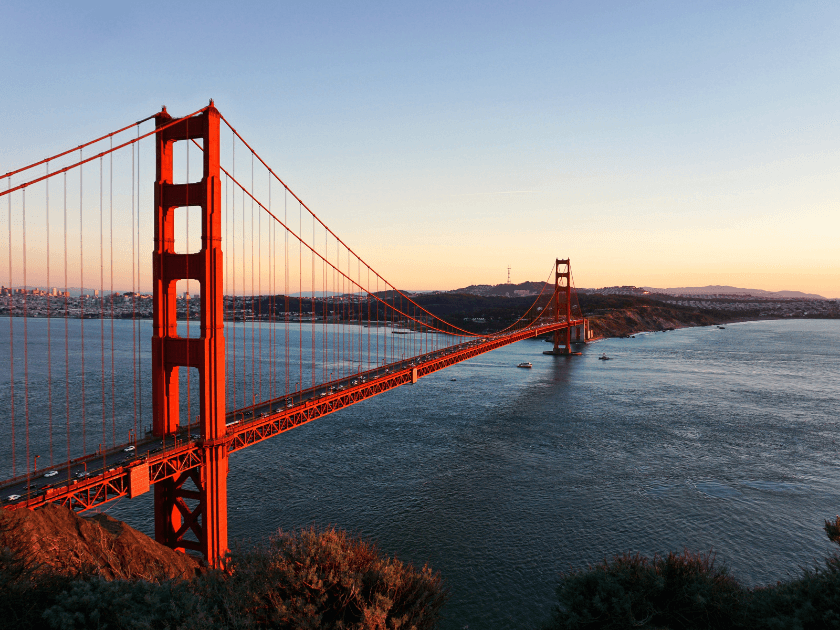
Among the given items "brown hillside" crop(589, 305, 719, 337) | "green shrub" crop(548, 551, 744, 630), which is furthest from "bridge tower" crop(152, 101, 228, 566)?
"brown hillside" crop(589, 305, 719, 337)

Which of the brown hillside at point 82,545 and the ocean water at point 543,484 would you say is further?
the ocean water at point 543,484

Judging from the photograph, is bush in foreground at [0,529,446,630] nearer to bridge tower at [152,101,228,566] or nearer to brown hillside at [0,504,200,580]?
brown hillside at [0,504,200,580]

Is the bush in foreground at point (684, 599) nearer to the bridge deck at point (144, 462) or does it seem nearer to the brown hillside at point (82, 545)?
the brown hillside at point (82, 545)

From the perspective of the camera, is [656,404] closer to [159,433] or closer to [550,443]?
[550,443]

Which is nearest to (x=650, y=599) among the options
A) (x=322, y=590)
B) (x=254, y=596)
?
(x=322, y=590)

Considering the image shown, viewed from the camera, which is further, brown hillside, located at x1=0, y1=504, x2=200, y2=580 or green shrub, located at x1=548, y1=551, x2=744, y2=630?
green shrub, located at x1=548, y1=551, x2=744, y2=630

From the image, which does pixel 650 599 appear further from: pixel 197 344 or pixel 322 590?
pixel 197 344

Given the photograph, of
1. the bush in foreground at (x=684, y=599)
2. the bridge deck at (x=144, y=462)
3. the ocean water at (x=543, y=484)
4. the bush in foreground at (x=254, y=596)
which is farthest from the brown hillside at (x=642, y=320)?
the bush in foreground at (x=254, y=596)
